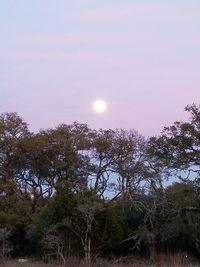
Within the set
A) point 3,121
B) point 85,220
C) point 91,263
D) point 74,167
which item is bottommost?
point 91,263

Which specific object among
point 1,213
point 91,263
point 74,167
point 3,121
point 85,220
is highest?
point 3,121

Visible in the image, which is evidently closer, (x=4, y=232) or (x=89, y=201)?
(x=89, y=201)

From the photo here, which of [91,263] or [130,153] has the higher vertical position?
[130,153]

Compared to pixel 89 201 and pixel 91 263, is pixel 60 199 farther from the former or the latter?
pixel 91 263

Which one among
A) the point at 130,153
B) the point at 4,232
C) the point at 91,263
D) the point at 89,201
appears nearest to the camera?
the point at 91,263

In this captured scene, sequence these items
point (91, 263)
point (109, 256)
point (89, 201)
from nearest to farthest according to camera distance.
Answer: point (91, 263) → point (89, 201) → point (109, 256)

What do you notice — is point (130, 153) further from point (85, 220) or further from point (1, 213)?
point (85, 220)

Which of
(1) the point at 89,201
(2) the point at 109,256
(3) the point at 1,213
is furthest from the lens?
(3) the point at 1,213

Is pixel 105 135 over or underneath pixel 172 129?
over

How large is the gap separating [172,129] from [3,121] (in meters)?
20.9

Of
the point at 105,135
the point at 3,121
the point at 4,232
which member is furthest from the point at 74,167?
the point at 4,232

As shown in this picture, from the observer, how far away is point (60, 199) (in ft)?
111

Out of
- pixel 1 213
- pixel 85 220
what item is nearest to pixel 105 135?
pixel 1 213

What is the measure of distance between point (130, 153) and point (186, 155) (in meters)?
17.7
